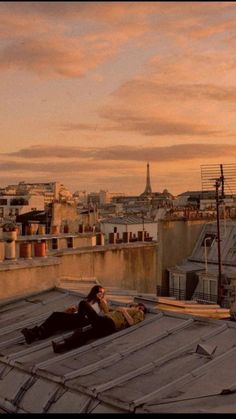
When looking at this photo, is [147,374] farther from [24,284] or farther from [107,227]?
[107,227]

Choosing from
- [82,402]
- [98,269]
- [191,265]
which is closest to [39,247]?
[98,269]

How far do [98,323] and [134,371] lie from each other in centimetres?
190

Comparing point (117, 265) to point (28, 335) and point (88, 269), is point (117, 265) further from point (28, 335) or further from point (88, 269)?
point (28, 335)

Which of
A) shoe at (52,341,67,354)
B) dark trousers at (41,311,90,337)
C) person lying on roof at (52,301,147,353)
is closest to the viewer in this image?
shoe at (52,341,67,354)

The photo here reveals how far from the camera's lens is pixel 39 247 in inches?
626

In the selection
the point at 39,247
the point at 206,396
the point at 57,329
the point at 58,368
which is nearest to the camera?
the point at 206,396

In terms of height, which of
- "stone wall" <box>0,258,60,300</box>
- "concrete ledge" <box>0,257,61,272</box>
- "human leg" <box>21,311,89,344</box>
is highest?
"concrete ledge" <box>0,257,61,272</box>

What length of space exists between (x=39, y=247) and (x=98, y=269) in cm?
684

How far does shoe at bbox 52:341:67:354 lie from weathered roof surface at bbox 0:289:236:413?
0.33 ft

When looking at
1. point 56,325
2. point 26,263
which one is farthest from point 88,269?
point 56,325

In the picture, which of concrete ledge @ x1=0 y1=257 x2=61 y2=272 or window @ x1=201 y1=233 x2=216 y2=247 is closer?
concrete ledge @ x1=0 y1=257 x2=61 y2=272

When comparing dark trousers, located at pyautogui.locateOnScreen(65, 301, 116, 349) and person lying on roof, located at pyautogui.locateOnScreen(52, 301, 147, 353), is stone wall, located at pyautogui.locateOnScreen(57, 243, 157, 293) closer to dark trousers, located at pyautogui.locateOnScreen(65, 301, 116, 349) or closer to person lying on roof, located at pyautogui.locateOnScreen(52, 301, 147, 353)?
person lying on roof, located at pyautogui.locateOnScreen(52, 301, 147, 353)

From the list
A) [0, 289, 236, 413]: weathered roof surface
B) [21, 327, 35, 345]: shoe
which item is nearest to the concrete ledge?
[0, 289, 236, 413]: weathered roof surface

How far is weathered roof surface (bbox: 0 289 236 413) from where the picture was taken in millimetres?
7797
